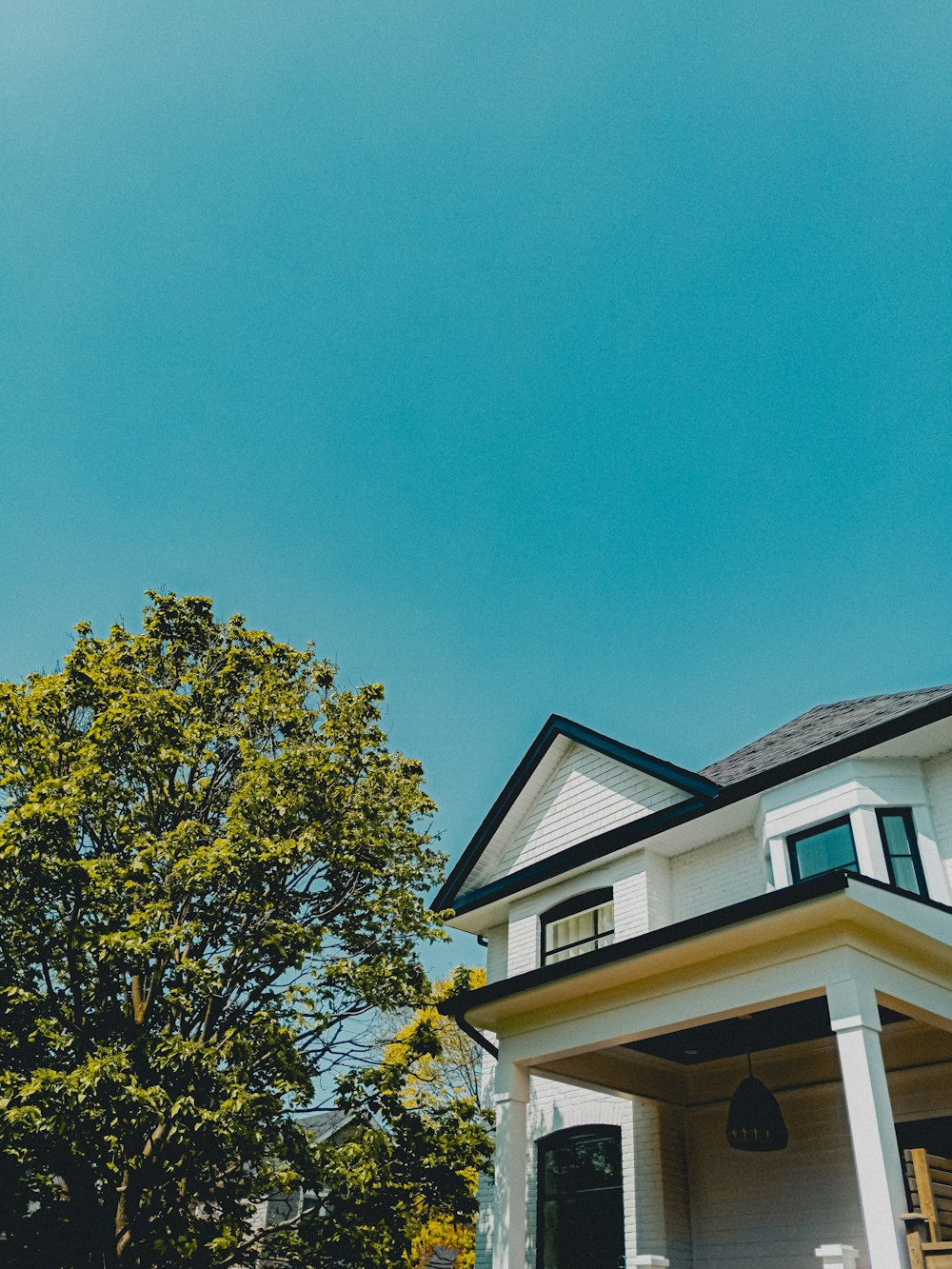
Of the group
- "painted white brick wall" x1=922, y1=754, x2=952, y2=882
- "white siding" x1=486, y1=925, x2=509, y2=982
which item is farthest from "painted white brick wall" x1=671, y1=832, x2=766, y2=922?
"white siding" x1=486, y1=925, x2=509, y2=982

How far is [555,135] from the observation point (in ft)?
38.8

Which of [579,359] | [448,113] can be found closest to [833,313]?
[579,359]

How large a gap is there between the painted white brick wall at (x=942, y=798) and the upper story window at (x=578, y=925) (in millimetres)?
4746

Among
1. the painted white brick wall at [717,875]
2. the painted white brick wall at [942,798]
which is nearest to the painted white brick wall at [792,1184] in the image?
the painted white brick wall at [942,798]

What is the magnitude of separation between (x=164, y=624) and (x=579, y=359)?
7.44 metres

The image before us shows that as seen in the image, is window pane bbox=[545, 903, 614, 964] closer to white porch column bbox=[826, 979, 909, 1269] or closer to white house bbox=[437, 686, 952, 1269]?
white house bbox=[437, 686, 952, 1269]

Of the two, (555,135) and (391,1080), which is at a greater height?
(555,135)

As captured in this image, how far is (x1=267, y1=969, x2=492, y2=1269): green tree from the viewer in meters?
8.11

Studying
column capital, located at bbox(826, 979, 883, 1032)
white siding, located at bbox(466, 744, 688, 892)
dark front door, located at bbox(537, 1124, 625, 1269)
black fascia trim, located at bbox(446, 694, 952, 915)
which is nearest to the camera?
column capital, located at bbox(826, 979, 883, 1032)

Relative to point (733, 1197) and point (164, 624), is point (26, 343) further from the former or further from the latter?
point (733, 1197)

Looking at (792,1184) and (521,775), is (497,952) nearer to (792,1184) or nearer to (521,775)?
(521,775)

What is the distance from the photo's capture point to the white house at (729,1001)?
685 centimetres

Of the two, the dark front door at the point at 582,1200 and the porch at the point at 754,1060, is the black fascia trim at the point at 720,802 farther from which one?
the dark front door at the point at 582,1200

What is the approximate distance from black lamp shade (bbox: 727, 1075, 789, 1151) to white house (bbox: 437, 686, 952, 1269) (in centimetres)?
3
